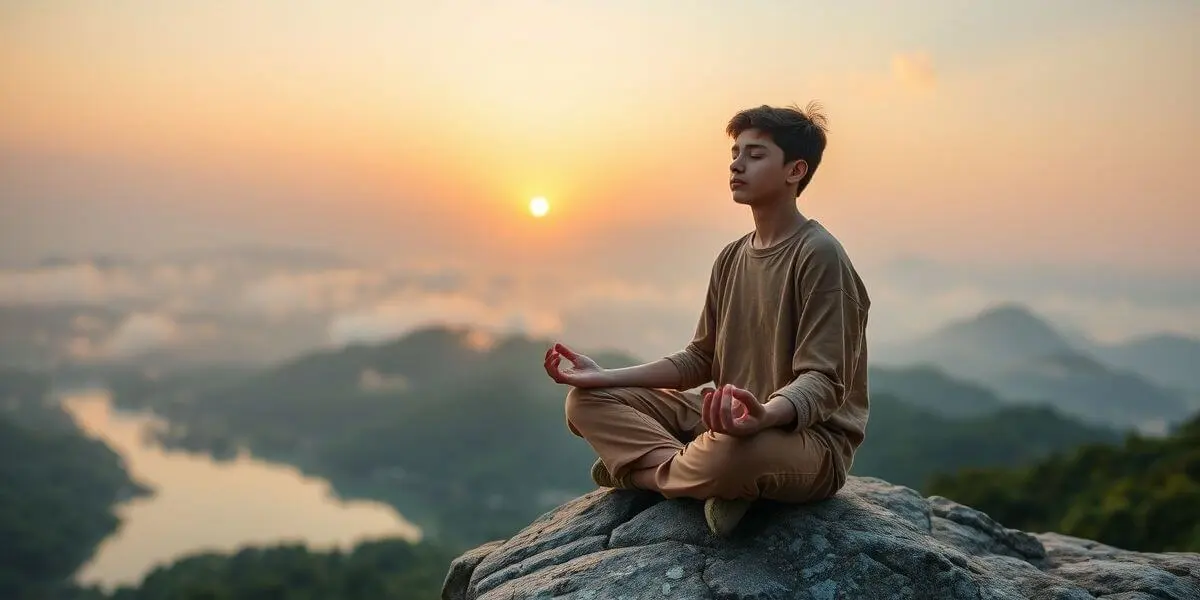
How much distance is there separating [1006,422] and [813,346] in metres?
59.4

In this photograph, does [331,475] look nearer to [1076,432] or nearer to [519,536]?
[1076,432]

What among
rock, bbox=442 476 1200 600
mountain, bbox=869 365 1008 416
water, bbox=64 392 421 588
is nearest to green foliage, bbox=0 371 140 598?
water, bbox=64 392 421 588

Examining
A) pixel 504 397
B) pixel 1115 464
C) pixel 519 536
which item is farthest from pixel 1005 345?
pixel 519 536

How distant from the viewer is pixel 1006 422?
5806 centimetres

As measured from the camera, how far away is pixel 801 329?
4051 millimetres

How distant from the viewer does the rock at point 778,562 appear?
3855mm

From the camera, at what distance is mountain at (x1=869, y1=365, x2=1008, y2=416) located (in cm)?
9212

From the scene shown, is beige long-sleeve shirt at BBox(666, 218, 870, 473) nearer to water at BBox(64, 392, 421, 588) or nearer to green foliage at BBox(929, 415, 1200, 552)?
green foliage at BBox(929, 415, 1200, 552)

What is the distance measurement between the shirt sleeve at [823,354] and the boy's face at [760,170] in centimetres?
54

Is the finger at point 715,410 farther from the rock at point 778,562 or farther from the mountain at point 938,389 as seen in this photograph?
the mountain at point 938,389

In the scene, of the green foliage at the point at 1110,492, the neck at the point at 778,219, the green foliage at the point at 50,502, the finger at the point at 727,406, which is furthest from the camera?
the green foliage at the point at 50,502

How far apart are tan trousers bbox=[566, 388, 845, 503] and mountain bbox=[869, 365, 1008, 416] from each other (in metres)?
88.8

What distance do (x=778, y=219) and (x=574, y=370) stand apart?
1185 mm

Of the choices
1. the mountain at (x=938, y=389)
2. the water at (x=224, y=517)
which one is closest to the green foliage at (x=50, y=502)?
the water at (x=224, y=517)
